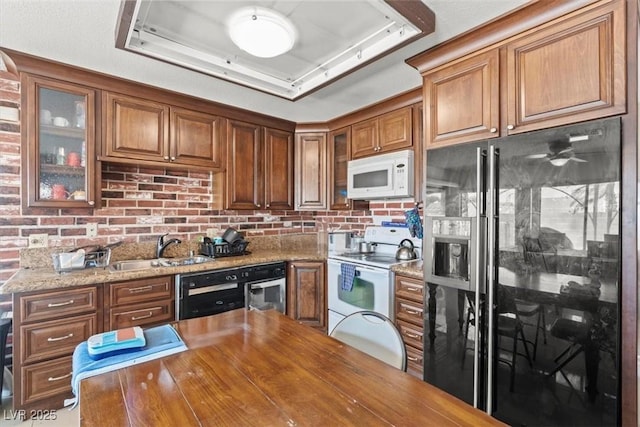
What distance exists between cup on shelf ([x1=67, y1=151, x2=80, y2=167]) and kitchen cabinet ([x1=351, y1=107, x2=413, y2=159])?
92.1 inches

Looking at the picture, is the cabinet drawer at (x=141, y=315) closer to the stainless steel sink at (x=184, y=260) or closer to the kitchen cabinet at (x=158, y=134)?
the stainless steel sink at (x=184, y=260)

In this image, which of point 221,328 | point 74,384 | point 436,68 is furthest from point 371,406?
point 436,68

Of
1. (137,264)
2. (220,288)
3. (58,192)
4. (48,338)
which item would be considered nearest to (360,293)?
(220,288)

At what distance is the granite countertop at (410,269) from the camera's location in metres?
2.15

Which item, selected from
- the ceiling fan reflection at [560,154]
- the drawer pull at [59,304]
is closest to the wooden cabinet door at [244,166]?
the drawer pull at [59,304]

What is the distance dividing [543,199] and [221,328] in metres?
1.65

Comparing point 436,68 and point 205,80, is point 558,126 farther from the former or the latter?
point 205,80

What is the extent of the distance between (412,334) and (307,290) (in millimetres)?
1134

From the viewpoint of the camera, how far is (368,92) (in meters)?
2.61

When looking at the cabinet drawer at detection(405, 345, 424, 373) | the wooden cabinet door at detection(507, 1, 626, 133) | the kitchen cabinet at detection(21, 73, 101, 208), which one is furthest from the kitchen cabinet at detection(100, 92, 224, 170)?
the wooden cabinet door at detection(507, 1, 626, 133)

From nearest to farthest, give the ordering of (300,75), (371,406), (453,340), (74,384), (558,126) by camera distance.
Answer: (371,406), (74,384), (558,126), (453,340), (300,75)

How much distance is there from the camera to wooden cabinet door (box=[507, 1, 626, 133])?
134 centimetres

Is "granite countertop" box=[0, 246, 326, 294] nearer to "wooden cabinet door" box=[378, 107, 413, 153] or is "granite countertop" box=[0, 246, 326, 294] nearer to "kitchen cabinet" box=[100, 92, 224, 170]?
"kitchen cabinet" box=[100, 92, 224, 170]

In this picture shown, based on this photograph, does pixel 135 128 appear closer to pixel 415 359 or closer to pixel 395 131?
pixel 395 131
